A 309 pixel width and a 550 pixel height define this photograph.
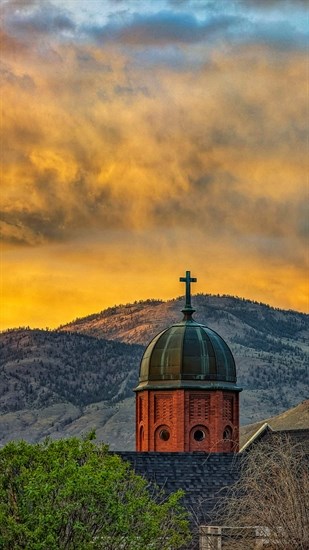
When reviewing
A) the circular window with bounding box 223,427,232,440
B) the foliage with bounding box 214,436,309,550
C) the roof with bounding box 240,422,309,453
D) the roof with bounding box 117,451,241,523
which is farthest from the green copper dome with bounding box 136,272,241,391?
the foliage with bounding box 214,436,309,550

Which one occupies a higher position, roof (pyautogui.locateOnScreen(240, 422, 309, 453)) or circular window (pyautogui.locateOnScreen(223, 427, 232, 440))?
circular window (pyautogui.locateOnScreen(223, 427, 232, 440))

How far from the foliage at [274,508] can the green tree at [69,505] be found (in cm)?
178

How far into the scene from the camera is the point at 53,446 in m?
38.4

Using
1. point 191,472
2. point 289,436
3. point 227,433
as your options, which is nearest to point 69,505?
point 191,472

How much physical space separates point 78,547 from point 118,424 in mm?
163013

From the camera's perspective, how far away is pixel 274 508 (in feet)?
125

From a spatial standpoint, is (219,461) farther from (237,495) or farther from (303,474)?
(303,474)

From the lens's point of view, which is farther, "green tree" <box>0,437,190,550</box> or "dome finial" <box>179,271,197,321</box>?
"dome finial" <box>179,271,197,321</box>

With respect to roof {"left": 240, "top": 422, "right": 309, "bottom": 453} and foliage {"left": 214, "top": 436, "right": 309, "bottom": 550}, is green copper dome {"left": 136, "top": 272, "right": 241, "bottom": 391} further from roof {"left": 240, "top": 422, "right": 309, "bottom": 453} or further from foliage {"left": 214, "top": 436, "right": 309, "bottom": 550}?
foliage {"left": 214, "top": 436, "right": 309, "bottom": 550}

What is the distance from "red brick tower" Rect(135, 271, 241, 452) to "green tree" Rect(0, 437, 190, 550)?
23.8 meters

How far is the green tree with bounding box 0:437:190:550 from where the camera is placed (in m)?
36.3

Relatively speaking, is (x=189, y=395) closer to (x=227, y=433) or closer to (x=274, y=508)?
(x=227, y=433)

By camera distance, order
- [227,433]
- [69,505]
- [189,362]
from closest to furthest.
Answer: [69,505] → [189,362] → [227,433]

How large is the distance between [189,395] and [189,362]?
136 cm
